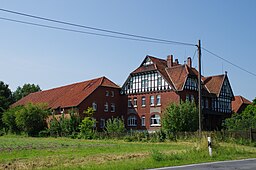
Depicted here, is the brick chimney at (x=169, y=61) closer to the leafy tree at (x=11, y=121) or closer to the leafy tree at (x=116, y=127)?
the leafy tree at (x=116, y=127)

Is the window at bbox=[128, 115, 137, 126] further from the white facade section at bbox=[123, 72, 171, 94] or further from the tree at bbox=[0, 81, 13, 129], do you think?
the tree at bbox=[0, 81, 13, 129]

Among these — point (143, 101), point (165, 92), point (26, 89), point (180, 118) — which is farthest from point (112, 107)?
point (26, 89)

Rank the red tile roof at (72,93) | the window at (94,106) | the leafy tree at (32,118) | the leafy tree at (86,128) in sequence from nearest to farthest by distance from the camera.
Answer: the leafy tree at (86,128) < the window at (94,106) < the red tile roof at (72,93) < the leafy tree at (32,118)

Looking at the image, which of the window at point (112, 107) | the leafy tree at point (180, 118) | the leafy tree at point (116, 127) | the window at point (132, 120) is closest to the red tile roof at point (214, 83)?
the window at point (132, 120)

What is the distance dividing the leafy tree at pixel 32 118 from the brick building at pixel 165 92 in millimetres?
14107

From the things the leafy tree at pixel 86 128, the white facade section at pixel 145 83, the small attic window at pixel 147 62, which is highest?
the small attic window at pixel 147 62

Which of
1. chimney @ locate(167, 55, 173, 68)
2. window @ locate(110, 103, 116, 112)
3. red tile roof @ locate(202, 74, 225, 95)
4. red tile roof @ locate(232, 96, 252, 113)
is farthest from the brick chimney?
red tile roof @ locate(232, 96, 252, 113)

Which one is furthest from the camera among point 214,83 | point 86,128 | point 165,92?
point 214,83

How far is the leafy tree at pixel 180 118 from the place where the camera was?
47281mm

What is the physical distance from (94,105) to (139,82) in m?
8.12

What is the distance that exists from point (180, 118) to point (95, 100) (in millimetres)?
18104

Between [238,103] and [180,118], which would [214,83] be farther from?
[180,118]

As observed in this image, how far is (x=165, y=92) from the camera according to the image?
56250 millimetres

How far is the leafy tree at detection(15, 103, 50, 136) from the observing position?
6269 centimetres
